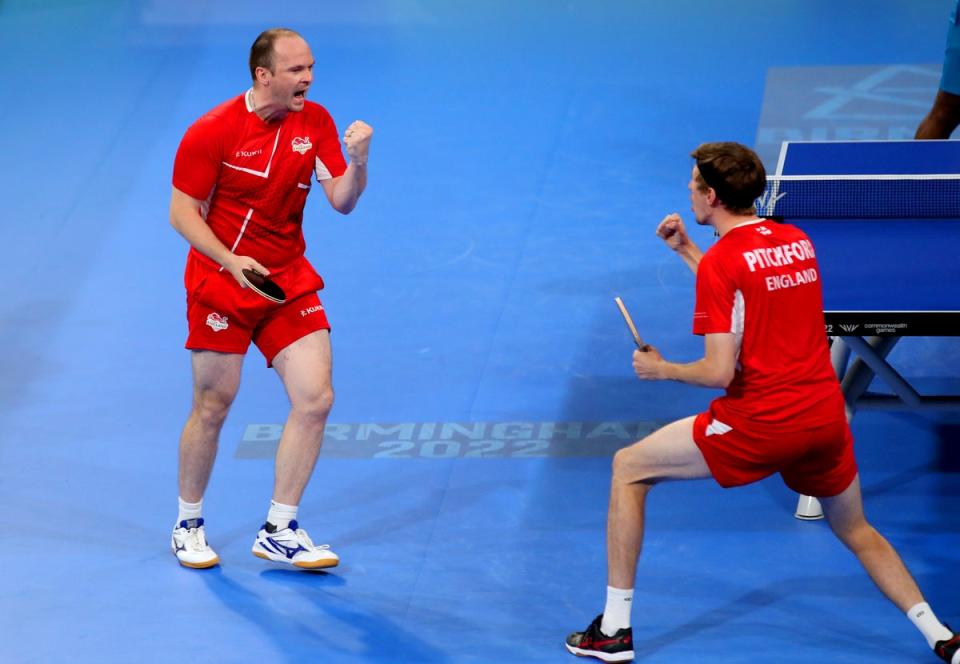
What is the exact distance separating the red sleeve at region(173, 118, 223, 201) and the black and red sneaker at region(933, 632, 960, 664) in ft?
10.1

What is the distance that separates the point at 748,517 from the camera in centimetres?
630

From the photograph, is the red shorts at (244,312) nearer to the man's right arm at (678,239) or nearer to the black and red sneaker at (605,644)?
the man's right arm at (678,239)

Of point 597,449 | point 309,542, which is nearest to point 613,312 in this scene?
point 597,449

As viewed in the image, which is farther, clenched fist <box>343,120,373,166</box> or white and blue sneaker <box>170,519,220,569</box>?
white and blue sneaker <box>170,519,220,569</box>

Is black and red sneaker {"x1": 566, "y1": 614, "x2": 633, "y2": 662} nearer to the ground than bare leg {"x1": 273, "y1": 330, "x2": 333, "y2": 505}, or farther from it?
nearer to the ground

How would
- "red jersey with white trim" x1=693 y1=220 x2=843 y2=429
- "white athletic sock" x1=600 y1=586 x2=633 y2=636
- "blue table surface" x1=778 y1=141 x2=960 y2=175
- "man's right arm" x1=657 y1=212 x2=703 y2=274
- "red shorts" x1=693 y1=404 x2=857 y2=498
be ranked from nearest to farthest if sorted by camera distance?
"red jersey with white trim" x1=693 y1=220 x2=843 y2=429 < "red shorts" x1=693 y1=404 x2=857 y2=498 < "white athletic sock" x1=600 y1=586 x2=633 y2=636 < "man's right arm" x1=657 y1=212 x2=703 y2=274 < "blue table surface" x1=778 y1=141 x2=960 y2=175

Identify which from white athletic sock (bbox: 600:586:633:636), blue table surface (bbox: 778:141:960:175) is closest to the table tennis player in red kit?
white athletic sock (bbox: 600:586:633:636)

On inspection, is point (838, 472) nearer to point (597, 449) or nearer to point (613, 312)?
point (597, 449)

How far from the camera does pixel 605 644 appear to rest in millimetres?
5254

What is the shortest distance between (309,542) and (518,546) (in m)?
0.83

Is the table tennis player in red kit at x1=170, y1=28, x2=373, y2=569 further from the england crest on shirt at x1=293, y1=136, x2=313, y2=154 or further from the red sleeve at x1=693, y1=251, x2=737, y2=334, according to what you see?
the red sleeve at x1=693, y1=251, x2=737, y2=334

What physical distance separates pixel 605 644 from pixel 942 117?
4.67 meters

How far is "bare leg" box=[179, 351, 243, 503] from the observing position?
19.5 feet

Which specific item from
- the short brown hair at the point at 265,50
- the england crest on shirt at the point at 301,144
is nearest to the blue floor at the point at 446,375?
the england crest on shirt at the point at 301,144
